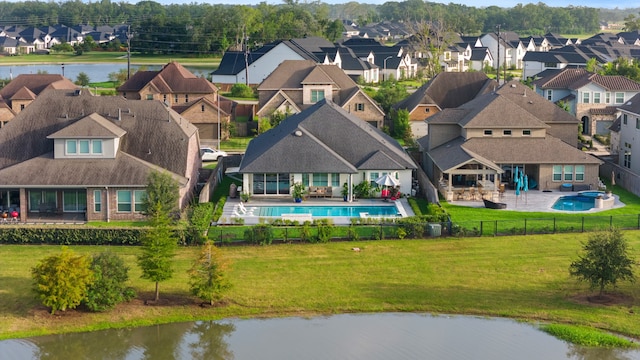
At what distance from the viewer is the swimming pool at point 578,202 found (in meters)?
44.6

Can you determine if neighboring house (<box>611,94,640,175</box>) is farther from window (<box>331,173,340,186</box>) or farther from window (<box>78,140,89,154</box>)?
window (<box>78,140,89,154</box>)

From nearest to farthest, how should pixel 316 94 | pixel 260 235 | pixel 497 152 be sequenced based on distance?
pixel 260 235
pixel 497 152
pixel 316 94

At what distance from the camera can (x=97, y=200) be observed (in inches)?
1630

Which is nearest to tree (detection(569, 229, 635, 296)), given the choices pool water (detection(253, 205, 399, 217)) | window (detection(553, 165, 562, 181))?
pool water (detection(253, 205, 399, 217))

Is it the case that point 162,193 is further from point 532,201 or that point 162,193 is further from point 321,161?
point 532,201

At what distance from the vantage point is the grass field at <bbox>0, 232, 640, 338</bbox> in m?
29.1

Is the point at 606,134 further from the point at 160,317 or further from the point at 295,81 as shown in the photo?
the point at 160,317

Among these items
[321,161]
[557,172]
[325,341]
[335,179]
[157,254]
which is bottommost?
[325,341]

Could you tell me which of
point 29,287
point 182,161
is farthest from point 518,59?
point 29,287

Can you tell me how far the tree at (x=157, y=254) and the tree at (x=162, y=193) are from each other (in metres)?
6.96

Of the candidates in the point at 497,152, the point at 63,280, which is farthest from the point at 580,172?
the point at 63,280

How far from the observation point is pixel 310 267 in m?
34.2

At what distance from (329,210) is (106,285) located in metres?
16.4

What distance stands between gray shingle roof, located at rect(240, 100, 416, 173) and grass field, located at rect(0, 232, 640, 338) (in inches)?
351
